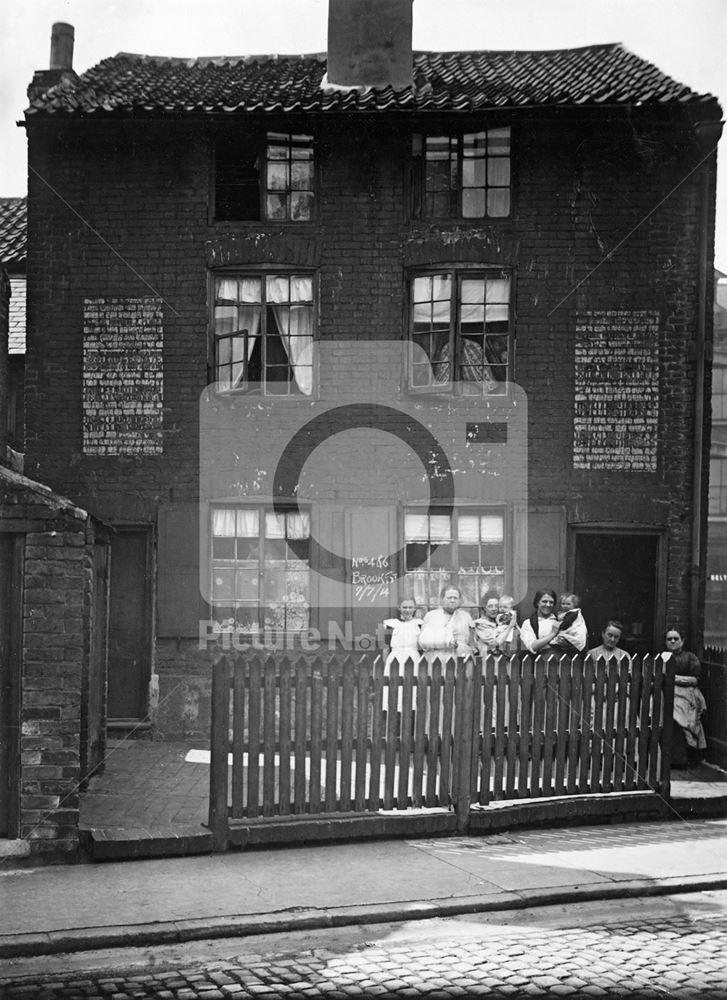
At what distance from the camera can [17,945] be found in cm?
536

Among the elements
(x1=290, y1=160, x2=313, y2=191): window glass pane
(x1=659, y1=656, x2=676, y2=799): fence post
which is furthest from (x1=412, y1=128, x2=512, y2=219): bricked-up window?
(x1=659, y1=656, x2=676, y2=799): fence post

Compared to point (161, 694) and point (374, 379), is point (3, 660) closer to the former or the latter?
point (161, 694)

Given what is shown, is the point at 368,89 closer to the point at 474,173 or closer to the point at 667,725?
the point at 474,173

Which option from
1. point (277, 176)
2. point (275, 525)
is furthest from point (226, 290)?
point (275, 525)

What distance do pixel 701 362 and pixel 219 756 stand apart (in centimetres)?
841

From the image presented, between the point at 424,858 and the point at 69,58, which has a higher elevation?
the point at 69,58

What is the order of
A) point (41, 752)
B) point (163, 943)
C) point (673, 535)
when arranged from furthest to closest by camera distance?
point (673, 535) → point (41, 752) → point (163, 943)

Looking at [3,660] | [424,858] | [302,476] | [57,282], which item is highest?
[57,282]

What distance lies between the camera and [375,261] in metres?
13.2

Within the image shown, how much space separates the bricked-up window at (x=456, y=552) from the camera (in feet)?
43.2

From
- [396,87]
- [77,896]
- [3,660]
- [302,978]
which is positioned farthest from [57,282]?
[302,978]

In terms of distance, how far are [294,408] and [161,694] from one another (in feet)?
12.8

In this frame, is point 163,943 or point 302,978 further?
point 163,943

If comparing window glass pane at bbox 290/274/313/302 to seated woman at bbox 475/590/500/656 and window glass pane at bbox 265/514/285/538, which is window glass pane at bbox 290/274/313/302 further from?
seated woman at bbox 475/590/500/656
